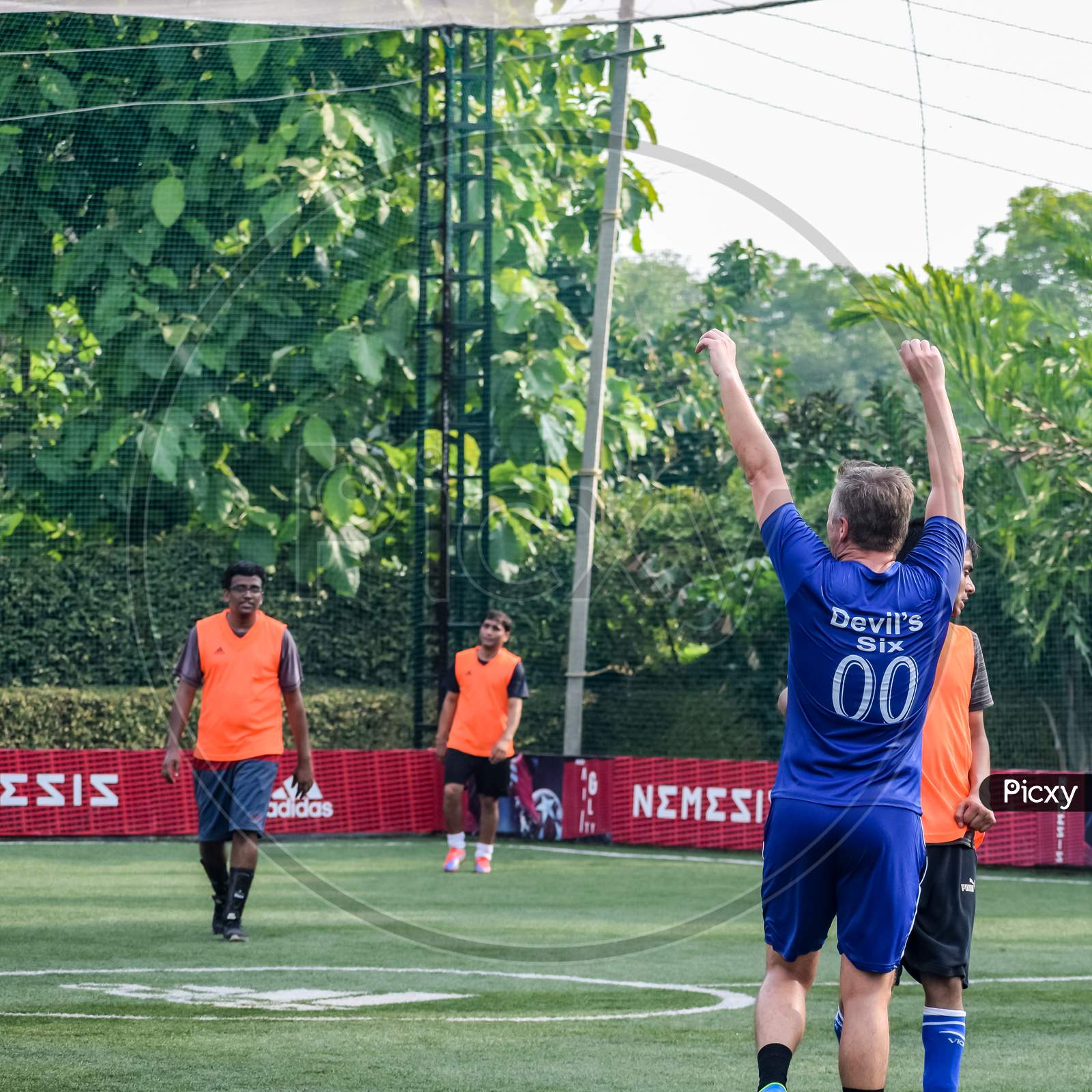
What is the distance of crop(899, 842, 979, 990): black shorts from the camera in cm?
539

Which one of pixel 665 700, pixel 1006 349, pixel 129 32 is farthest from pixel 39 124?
pixel 1006 349

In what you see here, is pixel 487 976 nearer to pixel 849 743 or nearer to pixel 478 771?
pixel 849 743

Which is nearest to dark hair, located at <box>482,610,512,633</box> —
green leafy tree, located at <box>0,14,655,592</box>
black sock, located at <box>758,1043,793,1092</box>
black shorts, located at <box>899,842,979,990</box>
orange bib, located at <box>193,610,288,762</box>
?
orange bib, located at <box>193,610,288,762</box>

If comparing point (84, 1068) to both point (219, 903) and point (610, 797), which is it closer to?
point (219, 903)

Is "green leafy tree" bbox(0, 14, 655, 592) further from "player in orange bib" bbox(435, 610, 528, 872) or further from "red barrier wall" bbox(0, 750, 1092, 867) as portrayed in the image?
"player in orange bib" bbox(435, 610, 528, 872)

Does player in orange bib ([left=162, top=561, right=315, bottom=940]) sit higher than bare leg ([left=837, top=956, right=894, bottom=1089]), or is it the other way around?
player in orange bib ([left=162, top=561, right=315, bottom=940])

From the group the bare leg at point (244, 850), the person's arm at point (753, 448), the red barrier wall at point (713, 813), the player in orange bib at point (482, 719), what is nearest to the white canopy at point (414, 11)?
the player in orange bib at point (482, 719)

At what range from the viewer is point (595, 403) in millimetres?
17797

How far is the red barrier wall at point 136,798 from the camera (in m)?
15.6

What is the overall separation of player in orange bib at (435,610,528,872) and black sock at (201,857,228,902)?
4090 mm

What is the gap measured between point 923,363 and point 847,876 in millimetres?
1253

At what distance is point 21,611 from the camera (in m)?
18.5

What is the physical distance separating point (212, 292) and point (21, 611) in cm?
371

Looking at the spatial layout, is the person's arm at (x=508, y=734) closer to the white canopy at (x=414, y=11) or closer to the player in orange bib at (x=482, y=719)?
the player in orange bib at (x=482, y=719)
